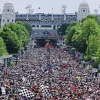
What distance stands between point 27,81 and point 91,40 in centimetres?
3798

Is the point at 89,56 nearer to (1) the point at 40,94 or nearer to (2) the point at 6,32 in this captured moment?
(2) the point at 6,32

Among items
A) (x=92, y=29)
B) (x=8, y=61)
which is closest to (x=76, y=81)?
(x=8, y=61)

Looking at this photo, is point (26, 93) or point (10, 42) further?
point (10, 42)

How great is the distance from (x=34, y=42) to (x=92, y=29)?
3369 inches

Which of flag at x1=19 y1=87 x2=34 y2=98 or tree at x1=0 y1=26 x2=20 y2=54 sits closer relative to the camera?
flag at x1=19 y1=87 x2=34 y2=98

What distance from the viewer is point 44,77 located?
54.7m

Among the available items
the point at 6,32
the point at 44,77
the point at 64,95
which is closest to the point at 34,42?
the point at 6,32

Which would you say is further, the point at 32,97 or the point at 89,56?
the point at 89,56

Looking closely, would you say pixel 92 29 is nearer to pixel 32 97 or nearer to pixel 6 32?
pixel 6 32

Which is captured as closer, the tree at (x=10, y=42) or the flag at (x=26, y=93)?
the flag at (x=26, y=93)

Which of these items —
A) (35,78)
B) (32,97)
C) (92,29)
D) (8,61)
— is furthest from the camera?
(92,29)

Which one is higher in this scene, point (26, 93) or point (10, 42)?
point (10, 42)

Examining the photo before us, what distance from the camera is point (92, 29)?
3792 inches

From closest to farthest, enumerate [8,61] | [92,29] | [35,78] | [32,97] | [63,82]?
[32,97], [63,82], [35,78], [8,61], [92,29]
